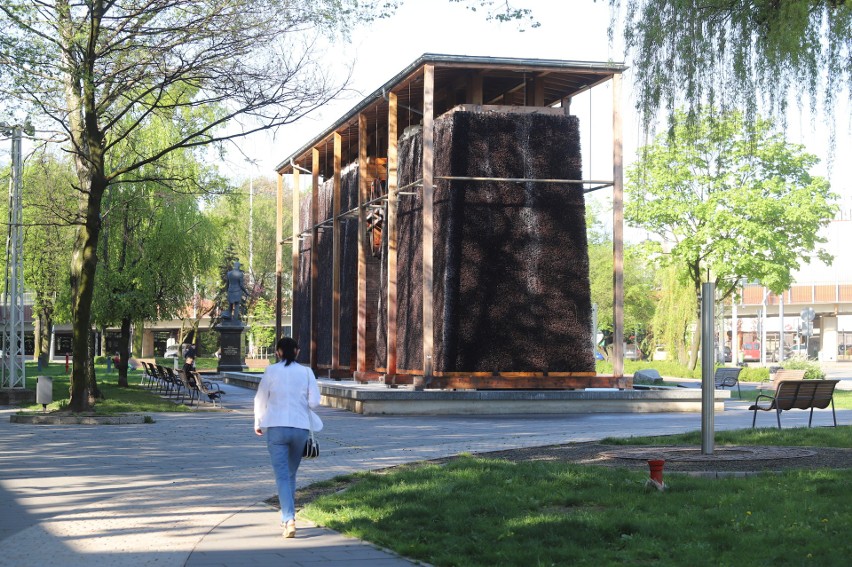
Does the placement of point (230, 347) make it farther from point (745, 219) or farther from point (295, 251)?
point (745, 219)

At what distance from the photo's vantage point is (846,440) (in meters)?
15.6

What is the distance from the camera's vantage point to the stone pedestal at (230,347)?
5000cm

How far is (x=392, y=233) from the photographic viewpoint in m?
30.2

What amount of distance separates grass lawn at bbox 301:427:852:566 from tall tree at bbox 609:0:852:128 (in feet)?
11.2

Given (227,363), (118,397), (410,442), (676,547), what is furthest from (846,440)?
(227,363)

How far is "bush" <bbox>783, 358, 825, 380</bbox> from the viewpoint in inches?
1401

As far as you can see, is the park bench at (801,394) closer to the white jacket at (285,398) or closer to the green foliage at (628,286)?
the white jacket at (285,398)

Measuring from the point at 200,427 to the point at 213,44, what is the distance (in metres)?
7.67

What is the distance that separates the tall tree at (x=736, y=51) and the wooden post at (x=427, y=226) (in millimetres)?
16449

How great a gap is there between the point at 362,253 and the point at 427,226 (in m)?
6.38

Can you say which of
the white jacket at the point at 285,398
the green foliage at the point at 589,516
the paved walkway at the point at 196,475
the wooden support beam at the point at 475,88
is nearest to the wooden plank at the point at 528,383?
the paved walkway at the point at 196,475

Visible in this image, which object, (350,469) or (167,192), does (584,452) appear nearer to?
(350,469)

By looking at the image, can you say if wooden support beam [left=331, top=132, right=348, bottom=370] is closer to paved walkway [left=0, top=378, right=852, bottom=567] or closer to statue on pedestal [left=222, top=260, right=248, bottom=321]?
paved walkway [left=0, top=378, right=852, bottom=567]

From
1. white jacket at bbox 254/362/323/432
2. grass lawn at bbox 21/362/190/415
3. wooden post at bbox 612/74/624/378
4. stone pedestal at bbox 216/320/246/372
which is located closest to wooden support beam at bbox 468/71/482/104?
wooden post at bbox 612/74/624/378
